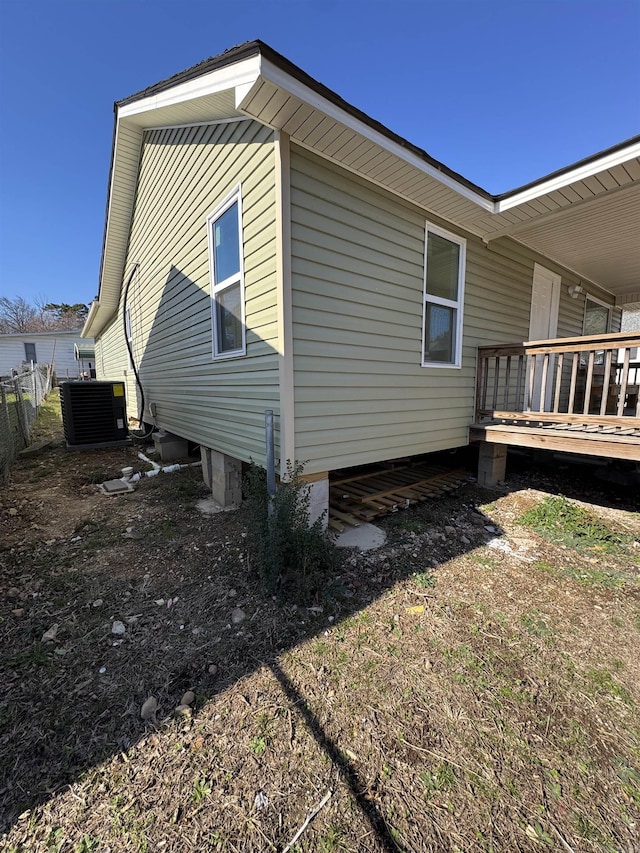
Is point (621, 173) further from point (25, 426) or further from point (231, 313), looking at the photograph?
point (25, 426)

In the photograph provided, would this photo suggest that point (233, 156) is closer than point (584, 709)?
No

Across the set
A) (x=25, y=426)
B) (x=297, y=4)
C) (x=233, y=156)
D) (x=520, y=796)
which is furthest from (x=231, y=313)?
(x=25, y=426)

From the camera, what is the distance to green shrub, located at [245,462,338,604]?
2570 millimetres

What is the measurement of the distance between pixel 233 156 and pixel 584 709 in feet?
16.4

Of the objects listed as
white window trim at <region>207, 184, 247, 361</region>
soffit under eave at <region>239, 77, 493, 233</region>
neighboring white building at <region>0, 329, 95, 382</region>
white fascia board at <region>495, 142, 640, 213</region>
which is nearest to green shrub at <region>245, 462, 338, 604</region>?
white window trim at <region>207, 184, 247, 361</region>

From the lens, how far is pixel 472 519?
3953 mm

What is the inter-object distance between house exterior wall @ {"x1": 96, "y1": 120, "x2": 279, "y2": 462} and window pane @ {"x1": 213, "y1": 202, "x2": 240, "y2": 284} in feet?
0.73

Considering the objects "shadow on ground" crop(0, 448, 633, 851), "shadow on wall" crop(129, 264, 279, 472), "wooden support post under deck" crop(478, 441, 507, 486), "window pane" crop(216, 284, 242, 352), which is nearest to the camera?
"shadow on ground" crop(0, 448, 633, 851)

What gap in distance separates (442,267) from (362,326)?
1.68 meters

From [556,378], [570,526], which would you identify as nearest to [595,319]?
[556,378]

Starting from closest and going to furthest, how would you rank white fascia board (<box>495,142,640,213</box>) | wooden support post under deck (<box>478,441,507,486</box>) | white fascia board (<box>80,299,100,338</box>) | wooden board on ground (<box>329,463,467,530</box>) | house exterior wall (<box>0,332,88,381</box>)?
white fascia board (<box>495,142,640,213</box>), wooden board on ground (<box>329,463,467,530</box>), wooden support post under deck (<box>478,441,507,486</box>), white fascia board (<box>80,299,100,338</box>), house exterior wall (<box>0,332,88,381</box>)

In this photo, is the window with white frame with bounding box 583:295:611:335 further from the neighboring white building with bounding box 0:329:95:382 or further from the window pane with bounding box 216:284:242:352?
the neighboring white building with bounding box 0:329:95:382

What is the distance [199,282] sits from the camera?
183 inches

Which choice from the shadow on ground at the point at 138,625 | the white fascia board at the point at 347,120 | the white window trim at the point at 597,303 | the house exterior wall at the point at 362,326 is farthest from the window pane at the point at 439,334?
the white window trim at the point at 597,303
